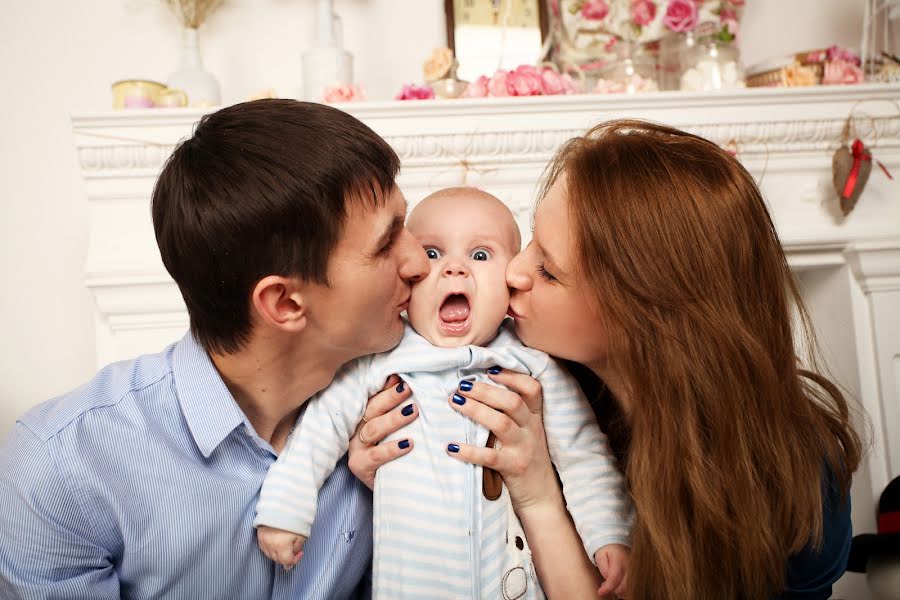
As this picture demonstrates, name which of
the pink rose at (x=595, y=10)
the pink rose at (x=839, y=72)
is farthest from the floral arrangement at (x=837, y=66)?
the pink rose at (x=595, y=10)

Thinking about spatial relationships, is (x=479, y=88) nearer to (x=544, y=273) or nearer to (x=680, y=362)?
(x=544, y=273)

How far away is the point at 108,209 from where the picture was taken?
194cm

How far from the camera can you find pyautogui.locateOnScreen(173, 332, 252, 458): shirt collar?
1.17 metres

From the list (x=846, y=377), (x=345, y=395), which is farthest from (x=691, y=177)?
(x=846, y=377)

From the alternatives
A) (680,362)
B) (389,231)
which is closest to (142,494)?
(389,231)

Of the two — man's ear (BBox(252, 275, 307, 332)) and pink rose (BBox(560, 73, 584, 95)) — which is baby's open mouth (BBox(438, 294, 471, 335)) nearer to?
man's ear (BBox(252, 275, 307, 332))

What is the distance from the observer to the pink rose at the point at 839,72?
2.00 meters

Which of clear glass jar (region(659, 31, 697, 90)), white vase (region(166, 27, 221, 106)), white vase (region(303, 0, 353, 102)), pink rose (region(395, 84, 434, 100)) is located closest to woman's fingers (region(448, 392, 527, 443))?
pink rose (region(395, 84, 434, 100))

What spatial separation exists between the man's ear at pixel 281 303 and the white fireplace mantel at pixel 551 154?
88 cm

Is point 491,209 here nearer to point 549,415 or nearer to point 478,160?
point 549,415

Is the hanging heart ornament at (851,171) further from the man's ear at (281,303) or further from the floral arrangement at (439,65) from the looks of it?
the man's ear at (281,303)

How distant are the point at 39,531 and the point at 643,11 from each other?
2.06m

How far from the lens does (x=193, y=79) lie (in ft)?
6.60

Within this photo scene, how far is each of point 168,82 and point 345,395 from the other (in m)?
1.29
